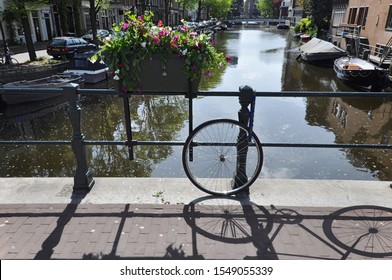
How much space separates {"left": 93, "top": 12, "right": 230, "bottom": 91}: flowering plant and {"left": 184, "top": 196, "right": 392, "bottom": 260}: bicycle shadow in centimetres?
138

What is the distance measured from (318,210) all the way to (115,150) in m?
6.97

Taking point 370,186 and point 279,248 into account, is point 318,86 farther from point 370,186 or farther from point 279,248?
point 279,248

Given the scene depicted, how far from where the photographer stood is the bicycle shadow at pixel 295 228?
9.02 feet

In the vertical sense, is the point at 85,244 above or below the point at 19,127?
above

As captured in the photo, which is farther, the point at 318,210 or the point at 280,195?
the point at 280,195

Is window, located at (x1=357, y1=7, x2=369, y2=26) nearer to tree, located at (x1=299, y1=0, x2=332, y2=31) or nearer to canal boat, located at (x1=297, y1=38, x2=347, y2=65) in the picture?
canal boat, located at (x1=297, y1=38, x2=347, y2=65)

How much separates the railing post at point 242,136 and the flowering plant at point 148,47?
486 millimetres

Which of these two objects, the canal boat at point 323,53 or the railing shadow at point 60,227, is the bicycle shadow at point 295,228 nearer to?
the railing shadow at point 60,227

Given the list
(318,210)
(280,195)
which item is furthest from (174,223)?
(318,210)

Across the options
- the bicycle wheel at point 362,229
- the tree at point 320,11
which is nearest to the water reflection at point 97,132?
the bicycle wheel at point 362,229

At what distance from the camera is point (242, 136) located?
137 inches

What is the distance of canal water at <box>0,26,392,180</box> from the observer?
26.9 ft

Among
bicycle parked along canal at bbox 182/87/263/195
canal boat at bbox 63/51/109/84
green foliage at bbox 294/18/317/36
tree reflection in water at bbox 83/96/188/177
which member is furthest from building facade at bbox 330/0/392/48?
bicycle parked along canal at bbox 182/87/263/195

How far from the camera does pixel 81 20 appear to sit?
128ft
